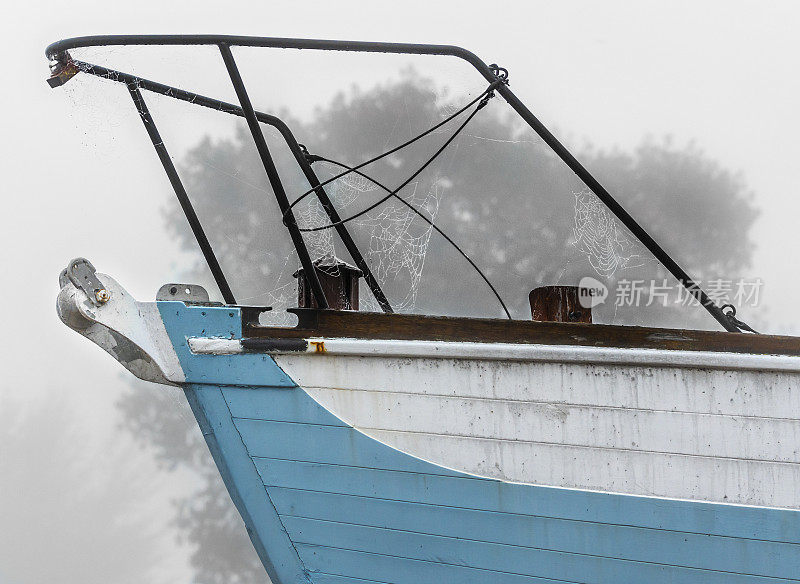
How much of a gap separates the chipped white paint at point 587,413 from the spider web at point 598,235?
1.34 metres

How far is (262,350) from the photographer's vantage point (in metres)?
2.82

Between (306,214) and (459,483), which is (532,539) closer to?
(459,483)

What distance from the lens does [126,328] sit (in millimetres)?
2785

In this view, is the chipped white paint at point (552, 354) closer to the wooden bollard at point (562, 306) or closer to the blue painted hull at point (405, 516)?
the blue painted hull at point (405, 516)

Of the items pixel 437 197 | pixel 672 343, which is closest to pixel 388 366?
pixel 672 343

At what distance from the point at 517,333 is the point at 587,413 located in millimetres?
418

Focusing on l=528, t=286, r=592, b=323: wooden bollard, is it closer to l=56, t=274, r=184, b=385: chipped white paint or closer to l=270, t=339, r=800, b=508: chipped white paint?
l=270, t=339, r=800, b=508: chipped white paint

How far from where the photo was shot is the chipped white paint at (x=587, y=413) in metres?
2.66

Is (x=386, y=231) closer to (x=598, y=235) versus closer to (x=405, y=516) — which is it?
(x=598, y=235)

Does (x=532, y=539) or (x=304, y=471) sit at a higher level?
(x=304, y=471)

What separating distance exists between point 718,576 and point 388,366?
153 centimetres

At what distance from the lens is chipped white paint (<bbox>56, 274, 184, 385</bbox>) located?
2713 millimetres

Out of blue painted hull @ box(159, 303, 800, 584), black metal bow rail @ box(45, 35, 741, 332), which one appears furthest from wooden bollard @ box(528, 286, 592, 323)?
blue painted hull @ box(159, 303, 800, 584)

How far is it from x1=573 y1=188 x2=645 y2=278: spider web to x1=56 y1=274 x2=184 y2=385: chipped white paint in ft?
7.83
